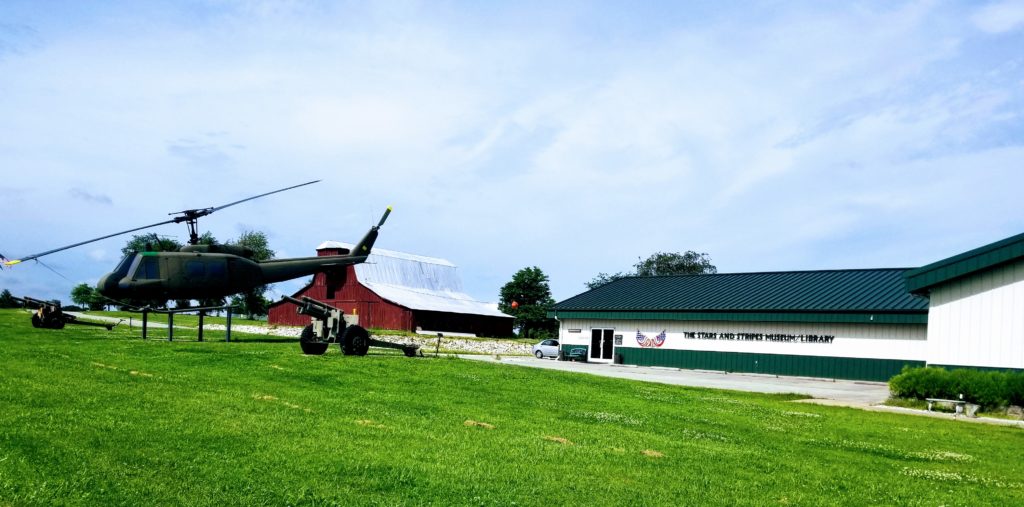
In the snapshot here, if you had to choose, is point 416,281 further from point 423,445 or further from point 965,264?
point 423,445

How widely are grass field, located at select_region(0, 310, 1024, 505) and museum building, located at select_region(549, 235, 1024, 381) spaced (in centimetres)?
682

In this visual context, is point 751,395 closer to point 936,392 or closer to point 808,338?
point 936,392

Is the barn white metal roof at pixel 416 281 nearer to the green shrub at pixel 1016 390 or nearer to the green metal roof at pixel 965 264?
the green metal roof at pixel 965 264

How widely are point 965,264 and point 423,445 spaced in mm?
21572

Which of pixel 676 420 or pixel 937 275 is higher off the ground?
pixel 937 275

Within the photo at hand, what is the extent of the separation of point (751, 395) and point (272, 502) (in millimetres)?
21841

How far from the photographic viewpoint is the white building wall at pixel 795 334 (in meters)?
38.2

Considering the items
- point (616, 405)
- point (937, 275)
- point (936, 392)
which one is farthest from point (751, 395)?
point (616, 405)

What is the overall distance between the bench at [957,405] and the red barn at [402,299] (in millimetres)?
45895

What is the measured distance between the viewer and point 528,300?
308 feet

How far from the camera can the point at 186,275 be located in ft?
92.6

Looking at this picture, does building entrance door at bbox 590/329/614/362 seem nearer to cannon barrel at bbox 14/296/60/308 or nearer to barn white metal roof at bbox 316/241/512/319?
barn white metal roof at bbox 316/241/512/319

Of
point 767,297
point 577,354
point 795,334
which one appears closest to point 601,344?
point 577,354

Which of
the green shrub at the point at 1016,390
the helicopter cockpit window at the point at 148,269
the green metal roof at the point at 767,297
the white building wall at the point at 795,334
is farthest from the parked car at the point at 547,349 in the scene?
the green shrub at the point at 1016,390
